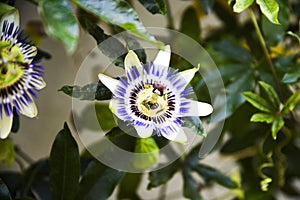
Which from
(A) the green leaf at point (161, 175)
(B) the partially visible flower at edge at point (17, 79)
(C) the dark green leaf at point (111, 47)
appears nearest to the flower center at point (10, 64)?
(B) the partially visible flower at edge at point (17, 79)

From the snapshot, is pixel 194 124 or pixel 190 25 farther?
pixel 190 25

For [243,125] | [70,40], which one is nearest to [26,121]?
[243,125]

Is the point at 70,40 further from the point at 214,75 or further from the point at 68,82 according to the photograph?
the point at 68,82

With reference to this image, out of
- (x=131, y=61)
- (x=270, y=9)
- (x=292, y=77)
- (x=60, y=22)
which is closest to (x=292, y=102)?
(x=292, y=77)

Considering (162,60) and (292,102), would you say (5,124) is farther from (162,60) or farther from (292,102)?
(292,102)

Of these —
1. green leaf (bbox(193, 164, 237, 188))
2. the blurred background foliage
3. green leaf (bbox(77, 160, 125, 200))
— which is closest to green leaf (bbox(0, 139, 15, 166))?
the blurred background foliage

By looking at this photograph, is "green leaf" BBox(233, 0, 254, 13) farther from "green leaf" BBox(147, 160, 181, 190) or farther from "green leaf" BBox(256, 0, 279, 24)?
"green leaf" BBox(147, 160, 181, 190)

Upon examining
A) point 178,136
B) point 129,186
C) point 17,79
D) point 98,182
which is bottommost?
point 129,186
